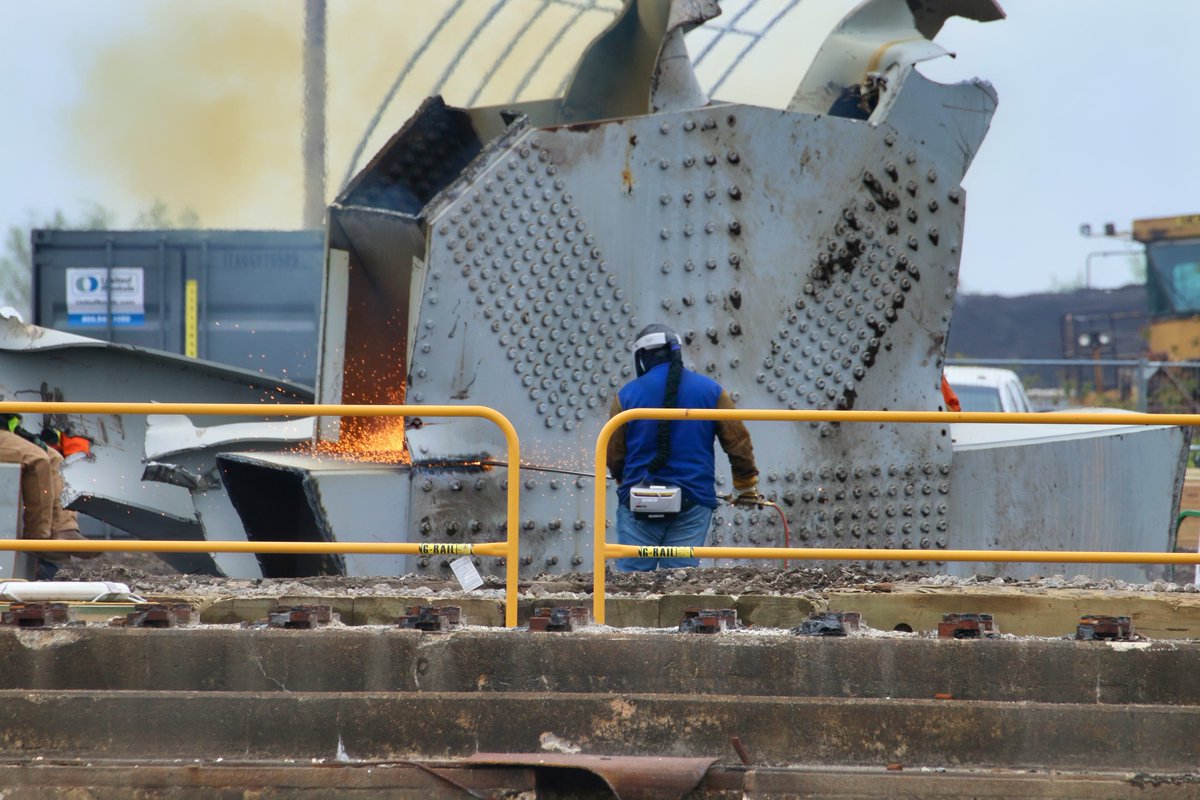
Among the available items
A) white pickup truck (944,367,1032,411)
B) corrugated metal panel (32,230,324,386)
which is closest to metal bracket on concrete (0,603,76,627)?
corrugated metal panel (32,230,324,386)

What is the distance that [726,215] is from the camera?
27.5ft

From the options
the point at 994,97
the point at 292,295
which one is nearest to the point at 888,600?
the point at 994,97

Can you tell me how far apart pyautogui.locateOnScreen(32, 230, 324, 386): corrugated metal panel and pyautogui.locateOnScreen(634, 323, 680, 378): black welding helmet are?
856 centimetres

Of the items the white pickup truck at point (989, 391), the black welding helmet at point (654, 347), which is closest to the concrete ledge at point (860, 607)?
the black welding helmet at point (654, 347)

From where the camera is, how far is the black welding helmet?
779cm

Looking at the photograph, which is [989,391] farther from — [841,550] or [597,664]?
[597,664]

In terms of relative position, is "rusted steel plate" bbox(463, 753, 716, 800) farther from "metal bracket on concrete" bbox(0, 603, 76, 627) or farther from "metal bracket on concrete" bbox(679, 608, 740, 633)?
"metal bracket on concrete" bbox(0, 603, 76, 627)

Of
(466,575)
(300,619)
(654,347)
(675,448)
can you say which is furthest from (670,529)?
(300,619)

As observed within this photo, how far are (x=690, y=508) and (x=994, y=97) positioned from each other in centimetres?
355

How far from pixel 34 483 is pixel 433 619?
5.56 meters

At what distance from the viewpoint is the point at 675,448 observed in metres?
7.84

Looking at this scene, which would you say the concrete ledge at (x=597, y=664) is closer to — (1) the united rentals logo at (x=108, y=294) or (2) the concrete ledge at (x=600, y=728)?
(2) the concrete ledge at (x=600, y=728)

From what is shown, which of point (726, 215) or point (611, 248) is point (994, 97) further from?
point (611, 248)

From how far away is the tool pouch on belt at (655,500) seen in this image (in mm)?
7613
